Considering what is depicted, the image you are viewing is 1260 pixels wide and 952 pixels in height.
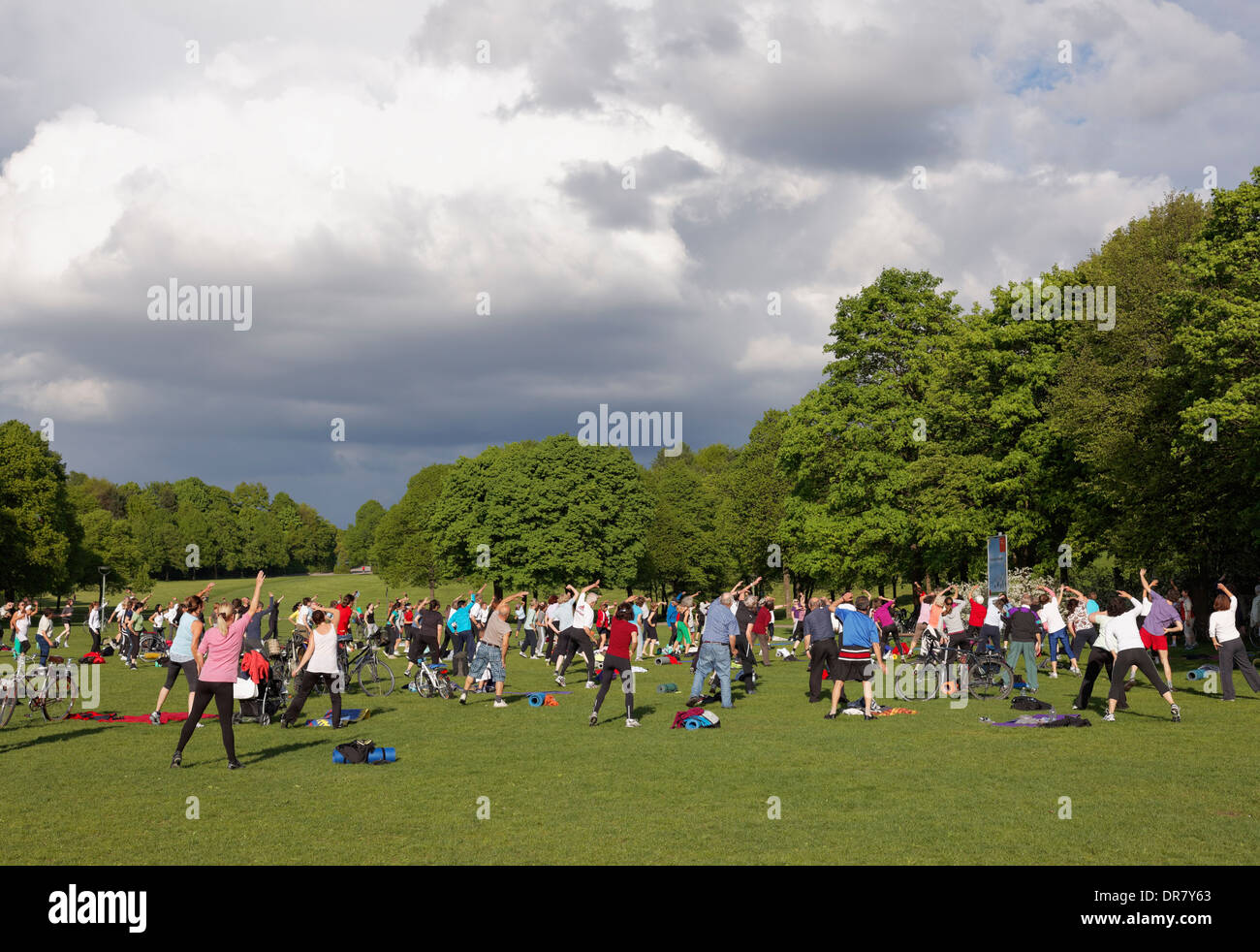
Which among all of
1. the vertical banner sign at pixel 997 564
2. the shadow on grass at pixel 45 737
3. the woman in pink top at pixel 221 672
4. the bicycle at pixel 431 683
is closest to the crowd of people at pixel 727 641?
the woman in pink top at pixel 221 672

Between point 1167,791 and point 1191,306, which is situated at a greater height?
point 1191,306

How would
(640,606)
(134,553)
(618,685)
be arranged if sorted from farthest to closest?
(134,553) < (640,606) < (618,685)

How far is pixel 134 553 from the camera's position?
103938 mm

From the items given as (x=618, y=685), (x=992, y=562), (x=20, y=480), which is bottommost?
(x=618, y=685)

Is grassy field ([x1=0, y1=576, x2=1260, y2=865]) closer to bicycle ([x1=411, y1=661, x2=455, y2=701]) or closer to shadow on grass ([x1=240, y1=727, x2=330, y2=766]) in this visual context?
shadow on grass ([x1=240, y1=727, x2=330, y2=766])

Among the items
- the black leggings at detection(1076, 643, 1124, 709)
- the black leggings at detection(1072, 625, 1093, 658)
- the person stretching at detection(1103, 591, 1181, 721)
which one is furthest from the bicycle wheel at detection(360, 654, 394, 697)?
the black leggings at detection(1072, 625, 1093, 658)

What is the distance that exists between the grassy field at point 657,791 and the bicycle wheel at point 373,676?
4.56 m

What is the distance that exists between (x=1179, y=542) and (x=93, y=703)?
2946cm

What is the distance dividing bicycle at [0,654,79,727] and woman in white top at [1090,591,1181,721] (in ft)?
57.7

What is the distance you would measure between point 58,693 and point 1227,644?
21.7 meters

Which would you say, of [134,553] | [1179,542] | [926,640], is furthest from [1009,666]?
[134,553]

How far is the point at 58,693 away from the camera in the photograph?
18438 mm
